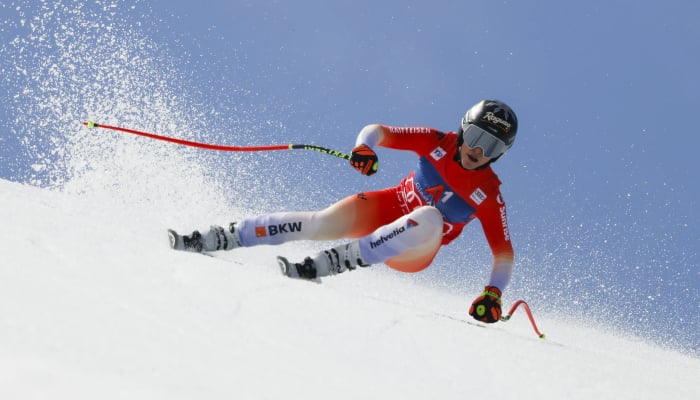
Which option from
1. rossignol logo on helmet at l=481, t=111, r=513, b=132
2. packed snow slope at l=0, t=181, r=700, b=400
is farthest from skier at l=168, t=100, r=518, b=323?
packed snow slope at l=0, t=181, r=700, b=400

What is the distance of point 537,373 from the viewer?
104 inches

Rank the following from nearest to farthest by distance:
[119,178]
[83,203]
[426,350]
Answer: [426,350] < [83,203] < [119,178]

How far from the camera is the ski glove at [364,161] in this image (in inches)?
164

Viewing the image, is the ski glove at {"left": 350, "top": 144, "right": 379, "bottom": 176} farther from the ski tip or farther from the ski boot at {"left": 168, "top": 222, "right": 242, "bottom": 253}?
the ski tip

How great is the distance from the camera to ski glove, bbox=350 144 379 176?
13.6 feet

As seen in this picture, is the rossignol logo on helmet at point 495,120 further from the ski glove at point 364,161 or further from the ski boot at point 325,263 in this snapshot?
the ski boot at point 325,263

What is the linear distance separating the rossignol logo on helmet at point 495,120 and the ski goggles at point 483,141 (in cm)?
7

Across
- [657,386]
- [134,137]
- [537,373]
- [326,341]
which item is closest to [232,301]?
[326,341]

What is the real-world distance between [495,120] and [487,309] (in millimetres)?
1149

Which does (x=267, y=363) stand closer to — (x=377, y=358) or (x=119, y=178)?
(x=377, y=358)

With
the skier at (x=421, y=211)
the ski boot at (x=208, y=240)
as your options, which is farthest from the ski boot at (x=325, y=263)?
the ski boot at (x=208, y=240)

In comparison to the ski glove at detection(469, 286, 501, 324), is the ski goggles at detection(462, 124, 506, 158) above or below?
above

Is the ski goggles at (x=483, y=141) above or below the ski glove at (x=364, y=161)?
below

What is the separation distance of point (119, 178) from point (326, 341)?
575 cm
